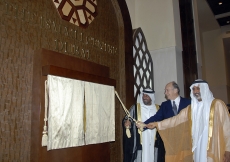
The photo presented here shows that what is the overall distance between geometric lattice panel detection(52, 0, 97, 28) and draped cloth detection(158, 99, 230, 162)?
2058 mm

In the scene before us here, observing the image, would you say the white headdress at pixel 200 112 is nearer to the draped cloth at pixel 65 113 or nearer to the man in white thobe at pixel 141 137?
the man in white thobe at pixel 141 137

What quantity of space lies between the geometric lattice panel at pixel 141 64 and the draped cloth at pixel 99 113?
1103 millimetres

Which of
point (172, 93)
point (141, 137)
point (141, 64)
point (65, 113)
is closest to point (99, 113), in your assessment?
point (65, 113)

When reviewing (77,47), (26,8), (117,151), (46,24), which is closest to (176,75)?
(117,151)

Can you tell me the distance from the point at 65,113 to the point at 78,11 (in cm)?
170

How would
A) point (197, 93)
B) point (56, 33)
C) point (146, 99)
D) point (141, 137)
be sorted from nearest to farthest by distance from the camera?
point (56, 33) < point (197, 93) < point (141, 137) < point (146, 99)

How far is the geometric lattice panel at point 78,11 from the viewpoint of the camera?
11.2 ft

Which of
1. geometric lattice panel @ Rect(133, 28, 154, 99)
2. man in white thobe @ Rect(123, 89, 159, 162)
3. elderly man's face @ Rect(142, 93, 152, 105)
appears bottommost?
man in white thobe @ Rect(123, 89, 159, 162)

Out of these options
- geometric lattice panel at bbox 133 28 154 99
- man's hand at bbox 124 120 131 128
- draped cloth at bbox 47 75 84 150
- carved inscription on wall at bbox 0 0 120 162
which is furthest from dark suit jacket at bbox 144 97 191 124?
carved inscription on wall at bbox 0 0 120 162

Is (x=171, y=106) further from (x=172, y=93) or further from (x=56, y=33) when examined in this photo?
(x=56, y=33)

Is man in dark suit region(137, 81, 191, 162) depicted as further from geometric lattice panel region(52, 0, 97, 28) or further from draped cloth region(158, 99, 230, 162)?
geometric lattice panel region(52, 0, 97, 28)

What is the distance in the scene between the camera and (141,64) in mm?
4980

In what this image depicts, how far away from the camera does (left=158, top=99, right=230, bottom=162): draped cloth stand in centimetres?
309

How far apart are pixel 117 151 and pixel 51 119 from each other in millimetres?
1763
